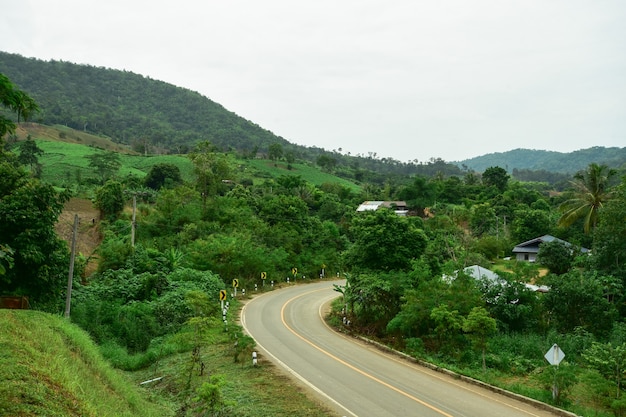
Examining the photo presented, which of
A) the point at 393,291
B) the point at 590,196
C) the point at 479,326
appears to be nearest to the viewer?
the point at 479,326

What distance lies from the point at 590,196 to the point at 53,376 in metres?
40.0

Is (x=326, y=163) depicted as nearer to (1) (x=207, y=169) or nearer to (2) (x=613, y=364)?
(1) (x=207, y=169)

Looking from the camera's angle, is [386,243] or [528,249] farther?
[528,249]

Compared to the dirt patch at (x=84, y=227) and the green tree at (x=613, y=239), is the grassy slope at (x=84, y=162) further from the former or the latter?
the green tree at (x=613, y=239)

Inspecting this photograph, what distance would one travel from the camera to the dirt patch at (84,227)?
40.5 metres

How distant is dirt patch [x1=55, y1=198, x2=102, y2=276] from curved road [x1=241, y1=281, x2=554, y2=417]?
59.7 ft

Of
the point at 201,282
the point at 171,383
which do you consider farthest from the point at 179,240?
the point at 171,383

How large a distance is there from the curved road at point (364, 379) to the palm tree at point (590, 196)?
24782 millimetres

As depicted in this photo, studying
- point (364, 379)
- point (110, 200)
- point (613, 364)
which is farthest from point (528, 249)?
point (110, 200)

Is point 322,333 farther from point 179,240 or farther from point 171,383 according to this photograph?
point 179,240

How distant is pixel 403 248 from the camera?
25406mm

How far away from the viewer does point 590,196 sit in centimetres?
3841

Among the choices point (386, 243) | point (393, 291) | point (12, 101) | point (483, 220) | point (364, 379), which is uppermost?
point (12, 101)

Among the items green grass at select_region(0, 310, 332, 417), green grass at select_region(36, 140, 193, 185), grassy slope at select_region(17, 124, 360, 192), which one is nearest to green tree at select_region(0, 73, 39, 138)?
green grass at select_region(0, 310, 332, 417)
